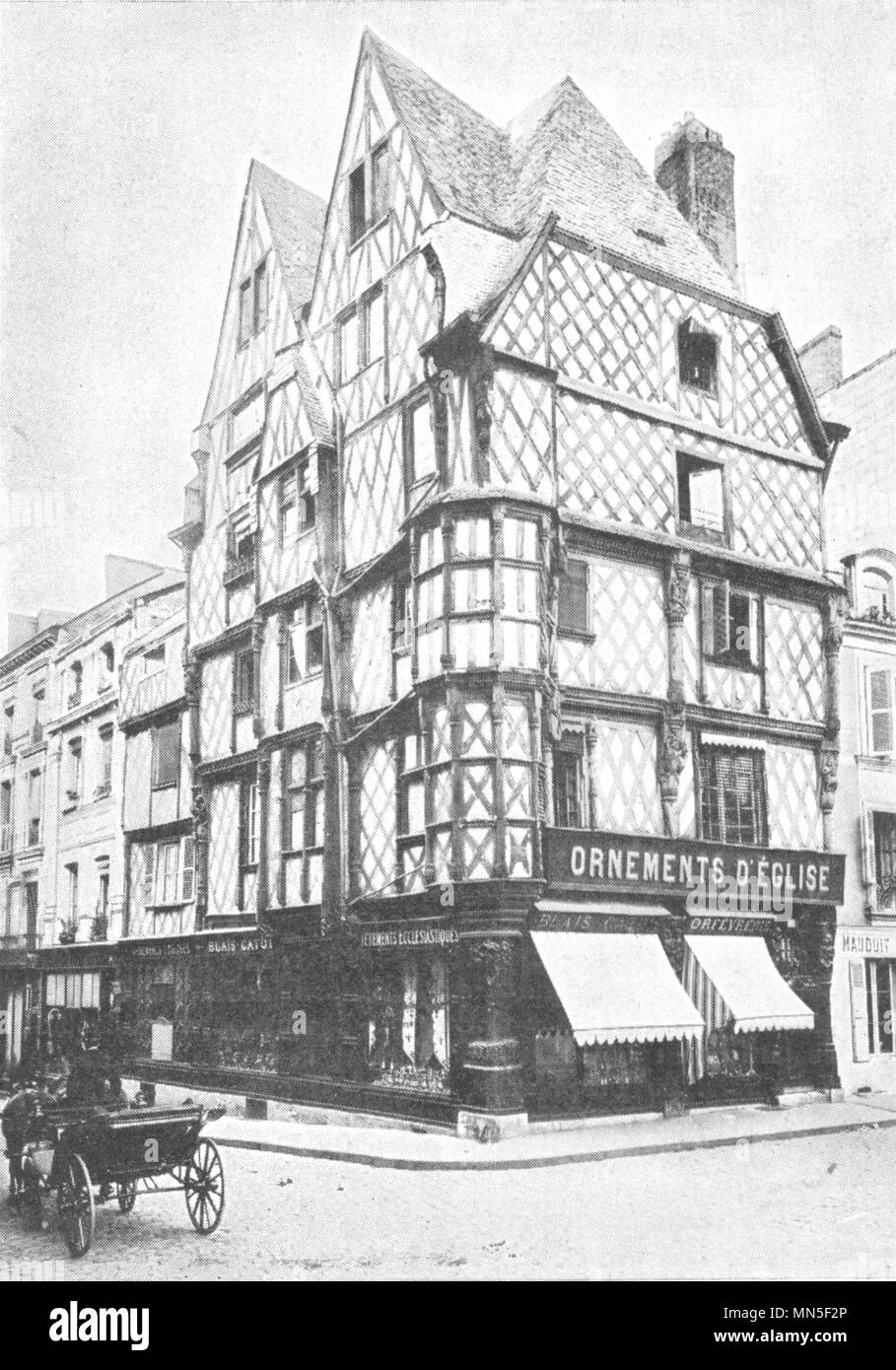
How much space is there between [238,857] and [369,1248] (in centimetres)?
1100

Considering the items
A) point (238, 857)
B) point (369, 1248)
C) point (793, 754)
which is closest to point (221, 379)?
point (238, 857)

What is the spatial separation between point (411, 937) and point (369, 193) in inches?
358

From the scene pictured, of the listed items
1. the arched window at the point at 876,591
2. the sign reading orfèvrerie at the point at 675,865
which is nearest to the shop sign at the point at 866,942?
the sign reading orfèvrerie at the point at 675,865

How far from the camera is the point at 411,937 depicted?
15.3m

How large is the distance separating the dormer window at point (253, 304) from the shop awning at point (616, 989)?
1010 cm

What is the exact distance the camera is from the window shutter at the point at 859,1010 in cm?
1725

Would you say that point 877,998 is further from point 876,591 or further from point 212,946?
point 212,946

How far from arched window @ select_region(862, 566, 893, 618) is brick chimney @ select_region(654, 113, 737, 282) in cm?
449

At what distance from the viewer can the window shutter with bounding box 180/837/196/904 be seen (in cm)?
1994

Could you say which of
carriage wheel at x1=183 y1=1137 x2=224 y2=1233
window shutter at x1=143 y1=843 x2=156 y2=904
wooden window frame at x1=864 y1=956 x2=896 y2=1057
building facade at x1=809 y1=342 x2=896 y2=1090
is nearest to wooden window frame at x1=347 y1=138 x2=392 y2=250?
building facade at x1=809 y1=342 x2=896 y2=1090

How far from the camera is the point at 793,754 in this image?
1734 cm

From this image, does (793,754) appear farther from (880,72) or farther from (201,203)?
(201,203)

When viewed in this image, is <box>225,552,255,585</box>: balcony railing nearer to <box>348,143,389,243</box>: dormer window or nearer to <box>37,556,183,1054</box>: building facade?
<box>37,556,183,1054</box>: building facade

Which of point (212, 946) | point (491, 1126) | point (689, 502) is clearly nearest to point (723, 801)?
point (689, 502)
